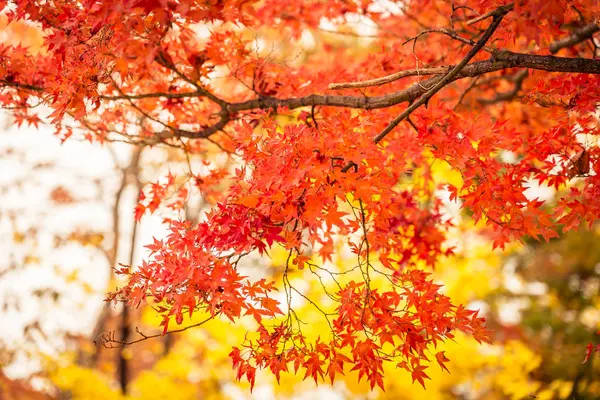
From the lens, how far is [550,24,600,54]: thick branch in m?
3.13

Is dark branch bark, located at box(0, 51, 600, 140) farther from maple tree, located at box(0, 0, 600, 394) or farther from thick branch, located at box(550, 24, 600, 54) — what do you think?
thick branch, located at box(550, 24, 600, 54)

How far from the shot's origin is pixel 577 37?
10.8 ft

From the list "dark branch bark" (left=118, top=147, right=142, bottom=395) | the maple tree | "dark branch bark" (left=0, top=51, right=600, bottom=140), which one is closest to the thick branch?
the maple tree

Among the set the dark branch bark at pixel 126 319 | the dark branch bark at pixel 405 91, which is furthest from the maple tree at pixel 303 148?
the dark branch bark at pixel 126 319

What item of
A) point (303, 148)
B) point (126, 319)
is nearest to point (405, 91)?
point (303, 148)

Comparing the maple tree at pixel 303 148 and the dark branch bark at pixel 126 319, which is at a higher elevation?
the dark branch bark at pixel 126 319

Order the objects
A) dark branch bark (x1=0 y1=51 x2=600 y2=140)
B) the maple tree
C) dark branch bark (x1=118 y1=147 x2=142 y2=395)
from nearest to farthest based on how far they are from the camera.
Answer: the maple tree, dark branch bark (x1=0 y1=51 x2=600 y2=140), dark branch bark (x1=118 y1=147 x2=142 y2=395)

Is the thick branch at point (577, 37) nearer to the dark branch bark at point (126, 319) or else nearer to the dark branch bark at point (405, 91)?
the dark branch bark at point (405, 91)

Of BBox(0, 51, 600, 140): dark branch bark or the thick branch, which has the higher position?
the thick branch

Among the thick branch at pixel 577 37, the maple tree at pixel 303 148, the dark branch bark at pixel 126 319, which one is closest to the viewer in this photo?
the maple tree at pixel 303 148

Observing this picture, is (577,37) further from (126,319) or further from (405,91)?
(126,319)

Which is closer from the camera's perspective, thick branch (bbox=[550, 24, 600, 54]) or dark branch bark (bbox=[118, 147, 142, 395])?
thick branch (bbox=[550, 24, 600, 54])

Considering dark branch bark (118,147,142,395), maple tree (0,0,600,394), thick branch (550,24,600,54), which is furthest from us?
dark branch bark (118,147,142,395)

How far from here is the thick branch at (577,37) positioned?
Answer: 3.13 meters
